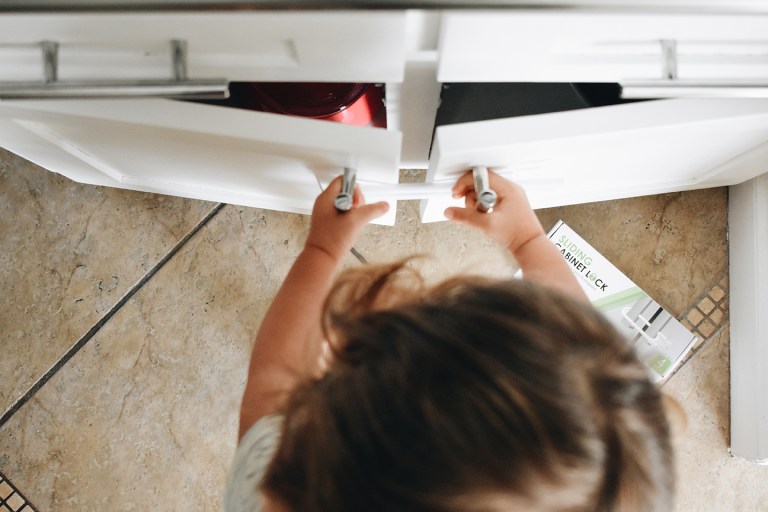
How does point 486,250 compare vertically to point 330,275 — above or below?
above

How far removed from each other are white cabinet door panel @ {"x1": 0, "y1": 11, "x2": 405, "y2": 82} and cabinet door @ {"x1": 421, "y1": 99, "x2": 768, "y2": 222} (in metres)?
0.10

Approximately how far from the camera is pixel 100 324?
922 millimetres

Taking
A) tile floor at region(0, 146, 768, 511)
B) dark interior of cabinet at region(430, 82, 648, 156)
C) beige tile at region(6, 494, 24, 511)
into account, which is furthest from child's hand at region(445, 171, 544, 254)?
beige tile at region(6, 494, 24, 511)

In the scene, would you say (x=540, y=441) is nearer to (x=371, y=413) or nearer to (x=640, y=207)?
(x=371, y=413)

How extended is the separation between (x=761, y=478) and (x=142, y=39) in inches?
39.3

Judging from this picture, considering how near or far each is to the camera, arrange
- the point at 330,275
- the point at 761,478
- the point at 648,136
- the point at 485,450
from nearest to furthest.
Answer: the point at 485,450 < the point at 648,136 < the point at 330,275 < the point at 761,478

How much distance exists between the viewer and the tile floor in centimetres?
89

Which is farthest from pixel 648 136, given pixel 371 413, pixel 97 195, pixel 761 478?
pixel 97 195

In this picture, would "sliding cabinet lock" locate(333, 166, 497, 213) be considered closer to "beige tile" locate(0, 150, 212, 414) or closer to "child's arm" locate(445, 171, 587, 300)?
"child's arm" locate(445, 171, 587, 300)

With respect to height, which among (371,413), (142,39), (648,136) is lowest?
(371,413)

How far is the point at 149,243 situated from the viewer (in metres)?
0.93

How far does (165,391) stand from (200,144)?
20.1 inches

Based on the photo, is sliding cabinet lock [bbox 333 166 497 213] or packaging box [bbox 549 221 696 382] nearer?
sliding cabinet lock [bbox 333 166 497 213]

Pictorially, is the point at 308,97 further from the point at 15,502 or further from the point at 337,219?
the point at 15,502
